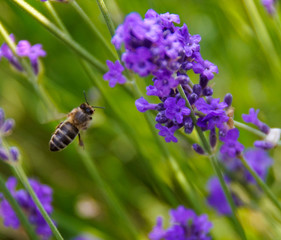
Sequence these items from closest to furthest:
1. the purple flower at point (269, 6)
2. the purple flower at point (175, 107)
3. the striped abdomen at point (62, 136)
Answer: the purple flower at point (175, 107) → the striped abdomen at point (62, 136) → the purple flower at point (269, 6)

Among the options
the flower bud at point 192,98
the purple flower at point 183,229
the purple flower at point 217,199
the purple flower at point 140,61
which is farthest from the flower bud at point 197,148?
the purple flower at point 217,199

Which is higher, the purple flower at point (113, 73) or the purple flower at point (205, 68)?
the purple flower at point (113, 73)

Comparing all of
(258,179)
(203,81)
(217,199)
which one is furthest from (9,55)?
(217,199)

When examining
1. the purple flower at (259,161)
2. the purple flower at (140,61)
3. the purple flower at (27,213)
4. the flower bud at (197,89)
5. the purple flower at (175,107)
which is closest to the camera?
the purple flower at (140,61)

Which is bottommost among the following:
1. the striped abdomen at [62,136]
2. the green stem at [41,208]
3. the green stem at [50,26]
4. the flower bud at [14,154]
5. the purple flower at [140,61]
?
the green stem at [41,208]

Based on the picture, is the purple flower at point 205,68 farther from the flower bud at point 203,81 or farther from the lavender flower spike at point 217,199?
the lavender flower spike at point 217,199

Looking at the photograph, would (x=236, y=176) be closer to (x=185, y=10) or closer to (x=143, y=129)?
(x=143, y=129)

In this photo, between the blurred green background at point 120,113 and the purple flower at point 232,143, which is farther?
the blurred green background at point 120,113

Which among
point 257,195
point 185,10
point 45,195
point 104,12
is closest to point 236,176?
point 257,195
